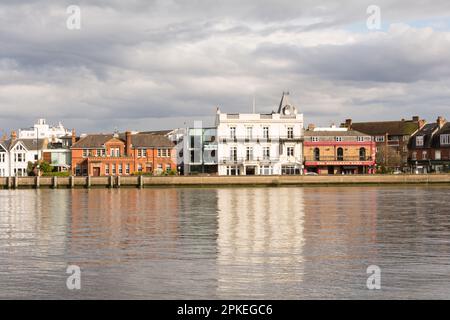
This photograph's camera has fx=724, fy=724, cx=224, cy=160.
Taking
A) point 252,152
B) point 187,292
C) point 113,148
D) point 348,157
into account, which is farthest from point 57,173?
point 187,292

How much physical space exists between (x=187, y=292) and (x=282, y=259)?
20.1ft

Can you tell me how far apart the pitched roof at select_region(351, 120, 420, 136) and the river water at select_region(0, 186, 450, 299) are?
9094cm

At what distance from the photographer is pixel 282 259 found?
1003 inches

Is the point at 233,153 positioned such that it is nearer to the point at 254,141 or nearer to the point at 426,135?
the point at 254,141

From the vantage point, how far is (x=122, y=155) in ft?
354

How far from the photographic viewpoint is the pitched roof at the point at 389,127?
134 meters

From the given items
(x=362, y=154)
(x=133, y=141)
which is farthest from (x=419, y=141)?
(x=133, y=141)

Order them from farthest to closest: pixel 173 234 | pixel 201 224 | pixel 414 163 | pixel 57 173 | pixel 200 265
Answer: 1. pixel 414 163
2. pixel 57 173
3. pixel 201 224
4. pixel 173 234
5. pixel 200 265

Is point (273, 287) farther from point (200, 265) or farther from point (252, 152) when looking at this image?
point (252, 152)

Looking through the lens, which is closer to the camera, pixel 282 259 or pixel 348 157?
pixel 282 259

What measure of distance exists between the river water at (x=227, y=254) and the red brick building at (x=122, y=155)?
60.6 m

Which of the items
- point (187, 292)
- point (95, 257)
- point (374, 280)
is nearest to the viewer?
point (187, 292)

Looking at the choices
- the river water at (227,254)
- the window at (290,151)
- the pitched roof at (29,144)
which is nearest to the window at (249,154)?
the window at (290,151)

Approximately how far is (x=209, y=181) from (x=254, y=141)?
646 inches
